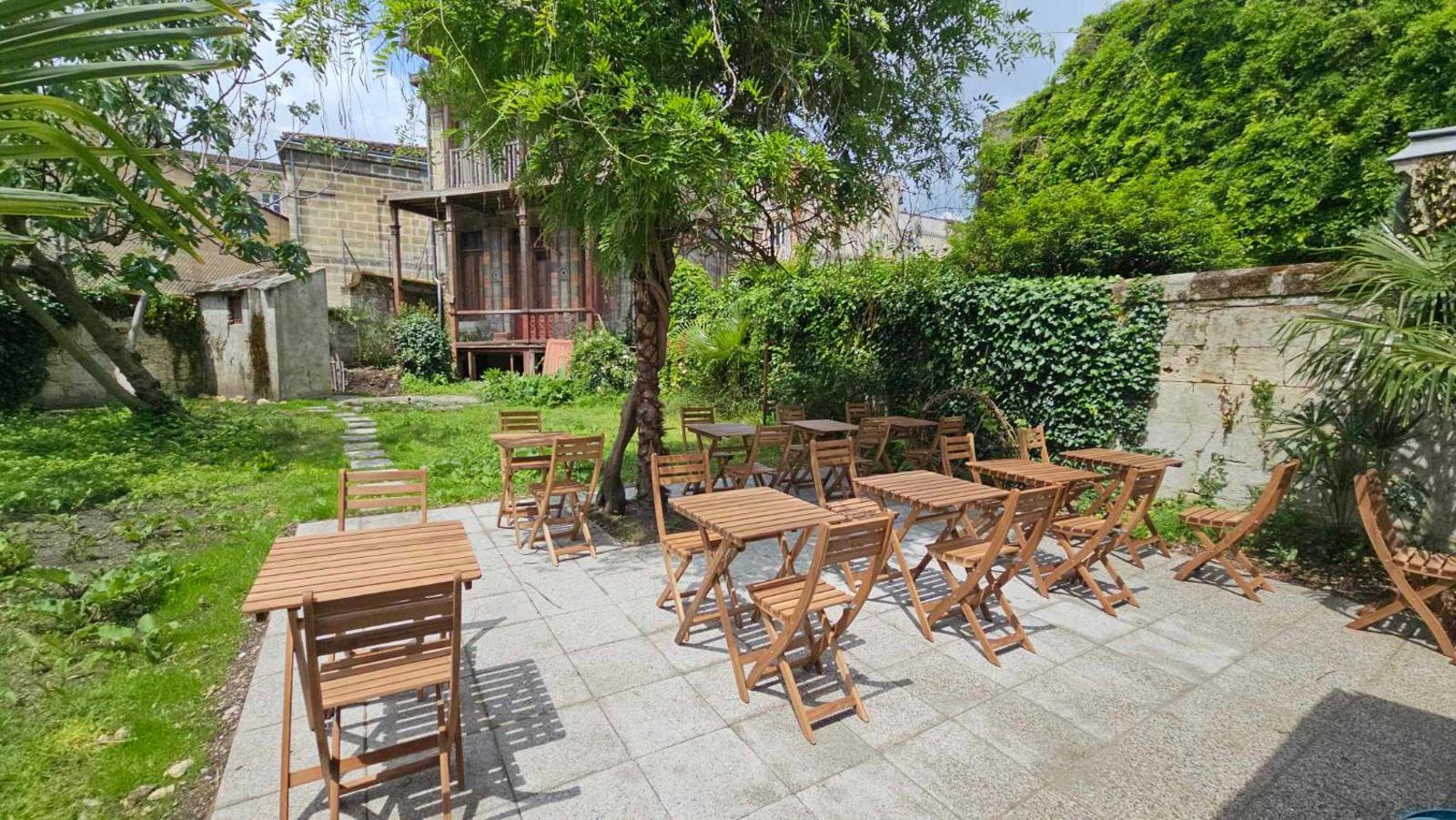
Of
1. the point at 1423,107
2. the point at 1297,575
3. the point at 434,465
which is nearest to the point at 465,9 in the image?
the point at 434,465

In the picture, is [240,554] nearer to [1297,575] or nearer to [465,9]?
[465,9]

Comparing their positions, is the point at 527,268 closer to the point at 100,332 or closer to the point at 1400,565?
the point at 100,332

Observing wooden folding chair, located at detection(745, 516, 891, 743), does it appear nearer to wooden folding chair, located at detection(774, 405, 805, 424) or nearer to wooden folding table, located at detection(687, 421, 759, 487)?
wooden folding table, located at detection(687, 421, 759, 487)

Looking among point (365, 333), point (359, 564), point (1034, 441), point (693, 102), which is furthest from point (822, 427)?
point (365, 333)

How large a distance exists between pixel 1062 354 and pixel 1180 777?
4.89 metres

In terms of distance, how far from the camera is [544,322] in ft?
49.7

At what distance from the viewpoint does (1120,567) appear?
4863mm

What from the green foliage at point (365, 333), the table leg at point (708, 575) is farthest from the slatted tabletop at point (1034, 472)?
the green foliage at point (365, 333)

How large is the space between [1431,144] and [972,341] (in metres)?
3.88

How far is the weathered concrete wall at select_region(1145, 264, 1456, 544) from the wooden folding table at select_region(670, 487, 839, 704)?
14.9 ft

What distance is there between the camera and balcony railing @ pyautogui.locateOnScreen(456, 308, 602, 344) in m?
14.6

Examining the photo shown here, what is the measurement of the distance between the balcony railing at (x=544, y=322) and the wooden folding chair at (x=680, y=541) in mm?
10461

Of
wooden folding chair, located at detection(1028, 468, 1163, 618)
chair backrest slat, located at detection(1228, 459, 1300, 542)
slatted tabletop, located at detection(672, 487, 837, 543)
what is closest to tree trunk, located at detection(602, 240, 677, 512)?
slatted tabletop, located at detection(672, 487, 837, 543)

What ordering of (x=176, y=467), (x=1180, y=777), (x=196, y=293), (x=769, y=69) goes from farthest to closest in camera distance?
(x=196, y=293)
(x=176, y=467)
(x=769, y=69)
(x=1180, y=777)
